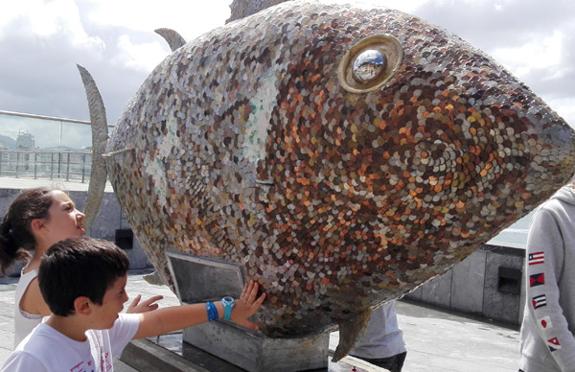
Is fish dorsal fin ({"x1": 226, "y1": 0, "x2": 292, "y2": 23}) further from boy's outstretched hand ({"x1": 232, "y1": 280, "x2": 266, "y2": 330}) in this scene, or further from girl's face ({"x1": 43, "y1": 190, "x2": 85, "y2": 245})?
boy's outstretched hand ({"x1": 232, "y1": 280, "x2": 266, "y2": 330})

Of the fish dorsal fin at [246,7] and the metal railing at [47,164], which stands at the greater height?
the fish dorsal fin at [246,7]

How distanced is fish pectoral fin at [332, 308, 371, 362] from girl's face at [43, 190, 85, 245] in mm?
1008

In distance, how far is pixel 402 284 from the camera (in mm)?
2023

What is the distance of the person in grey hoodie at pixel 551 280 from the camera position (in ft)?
7.59

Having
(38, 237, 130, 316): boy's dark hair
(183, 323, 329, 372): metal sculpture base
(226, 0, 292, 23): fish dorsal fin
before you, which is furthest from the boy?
(226, 0, 292, 23): fish dorsal fin

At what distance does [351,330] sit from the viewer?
2.20m

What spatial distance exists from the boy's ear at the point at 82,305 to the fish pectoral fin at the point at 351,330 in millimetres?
923

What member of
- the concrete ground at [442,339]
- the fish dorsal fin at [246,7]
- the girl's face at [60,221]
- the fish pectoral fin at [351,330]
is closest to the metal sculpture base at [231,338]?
the fish pectoral fin at [351,330]

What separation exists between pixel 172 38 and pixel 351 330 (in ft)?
5.65

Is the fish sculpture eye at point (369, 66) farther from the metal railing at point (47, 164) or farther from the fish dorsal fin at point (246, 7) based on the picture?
the metal railing at point (47, 164)

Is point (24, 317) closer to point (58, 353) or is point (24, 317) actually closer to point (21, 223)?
point (21, 223)

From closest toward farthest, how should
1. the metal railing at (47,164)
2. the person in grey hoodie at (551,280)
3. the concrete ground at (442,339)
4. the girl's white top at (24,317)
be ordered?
the girl's white top at (24,317)
the person in grey hoodie at (551,280)
the concrete ground at (442,339)
the metal railing at (47,164)

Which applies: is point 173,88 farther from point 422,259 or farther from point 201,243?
point 422,259

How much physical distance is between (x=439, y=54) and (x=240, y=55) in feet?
2.49
